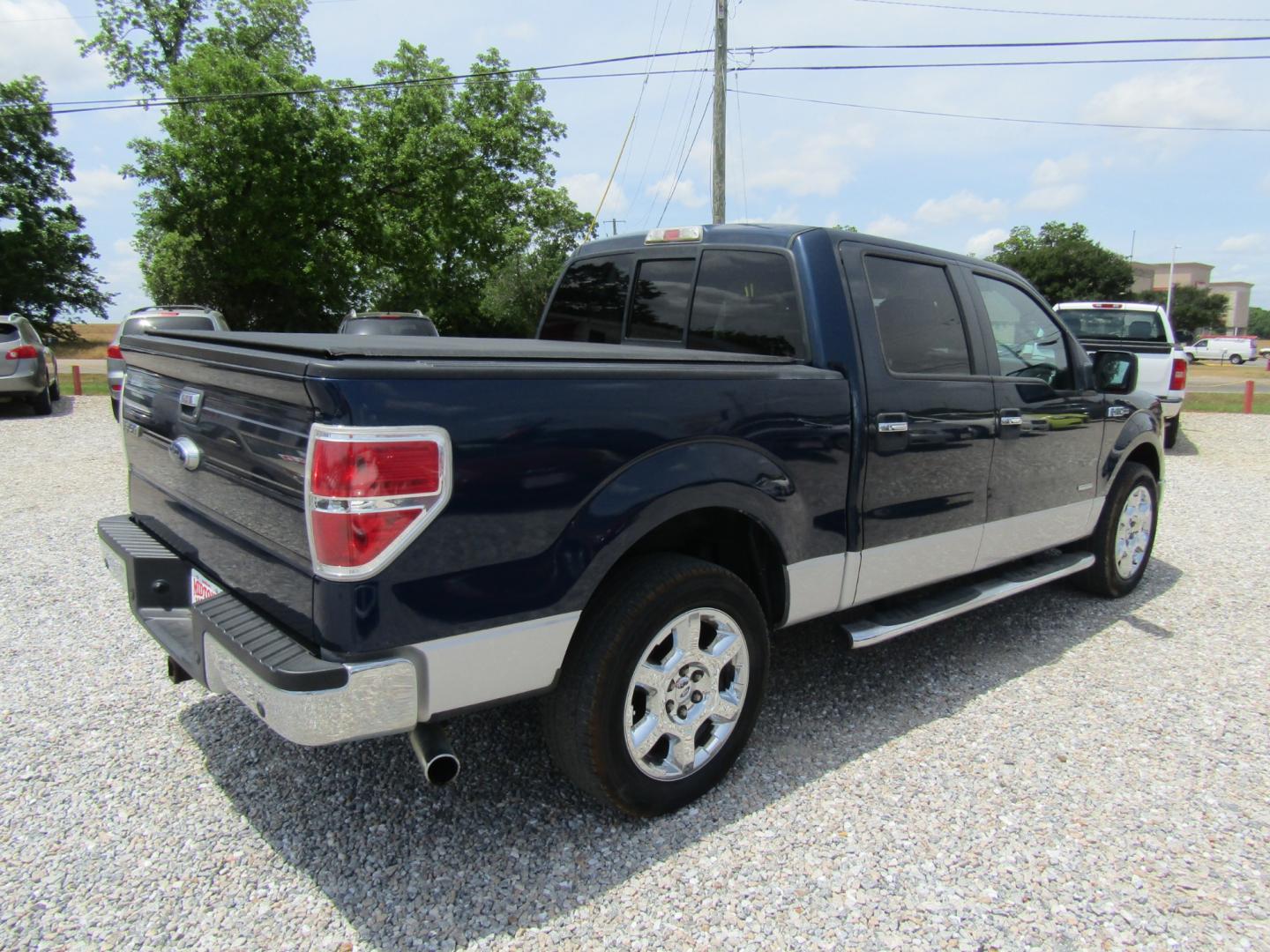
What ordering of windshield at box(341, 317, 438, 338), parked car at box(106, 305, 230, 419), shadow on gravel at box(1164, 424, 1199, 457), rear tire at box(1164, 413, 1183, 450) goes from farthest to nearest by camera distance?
1. windshield at box(341, 317, 438, 338)
2. rear tire at box(1164, 413, 1183, 450)
3. shadow on gravel at box(1164, 424, 1199, 457)
4. parked car at box(106, 305, 230, 419)

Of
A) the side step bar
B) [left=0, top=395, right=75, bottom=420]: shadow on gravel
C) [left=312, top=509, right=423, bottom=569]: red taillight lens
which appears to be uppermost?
[left=312, top=509, right=423, bottom=569]: red taillight lens

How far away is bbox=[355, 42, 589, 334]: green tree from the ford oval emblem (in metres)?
26.4

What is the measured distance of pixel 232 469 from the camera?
2.50 m

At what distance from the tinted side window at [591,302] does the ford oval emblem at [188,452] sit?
76.5 inches

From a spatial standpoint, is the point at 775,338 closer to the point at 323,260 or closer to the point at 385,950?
the point at 385,950

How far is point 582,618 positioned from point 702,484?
1.83 feet

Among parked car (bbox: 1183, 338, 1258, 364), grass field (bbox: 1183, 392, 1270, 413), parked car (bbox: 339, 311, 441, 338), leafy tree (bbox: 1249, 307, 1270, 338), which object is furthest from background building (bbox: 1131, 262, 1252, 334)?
parked car (bbox: 339, 311, 441, 338)

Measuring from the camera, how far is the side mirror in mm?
4684

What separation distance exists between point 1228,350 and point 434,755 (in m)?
64.1

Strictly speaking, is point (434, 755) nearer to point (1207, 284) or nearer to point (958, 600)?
point (958, 600)

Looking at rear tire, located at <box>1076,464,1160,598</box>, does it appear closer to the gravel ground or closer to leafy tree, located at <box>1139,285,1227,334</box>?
the gravel ground

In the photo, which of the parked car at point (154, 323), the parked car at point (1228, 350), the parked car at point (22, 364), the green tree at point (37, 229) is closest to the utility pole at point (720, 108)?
the parked car at point (154, 323)

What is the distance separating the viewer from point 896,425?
3.37 m

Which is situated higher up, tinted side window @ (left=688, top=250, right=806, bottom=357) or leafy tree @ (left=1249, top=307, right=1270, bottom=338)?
leafy tree @ (left=1249, top=307, right=1270, bottom=338)
